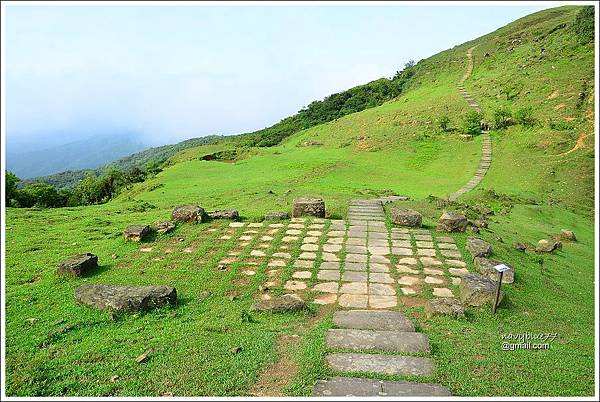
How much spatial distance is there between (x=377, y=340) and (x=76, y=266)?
21.2ft

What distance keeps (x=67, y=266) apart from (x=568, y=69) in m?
40.7

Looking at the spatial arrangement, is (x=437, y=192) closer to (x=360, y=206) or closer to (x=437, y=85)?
(x=360, y=206)

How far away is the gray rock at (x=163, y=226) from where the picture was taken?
504 inches

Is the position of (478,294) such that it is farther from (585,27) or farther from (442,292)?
(585,27)

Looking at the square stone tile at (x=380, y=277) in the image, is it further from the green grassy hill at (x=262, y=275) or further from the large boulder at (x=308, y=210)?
the large boulder at (x=308, y=210)

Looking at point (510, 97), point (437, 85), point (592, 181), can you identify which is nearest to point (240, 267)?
point (592, 181)

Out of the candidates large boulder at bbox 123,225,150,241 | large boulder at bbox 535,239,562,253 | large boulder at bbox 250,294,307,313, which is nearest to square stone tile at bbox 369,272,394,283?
large boulder at bbox 250,294,307,313

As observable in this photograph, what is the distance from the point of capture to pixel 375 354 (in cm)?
637

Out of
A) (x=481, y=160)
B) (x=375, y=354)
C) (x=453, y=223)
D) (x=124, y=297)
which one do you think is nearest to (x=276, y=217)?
(x=453, y=223)

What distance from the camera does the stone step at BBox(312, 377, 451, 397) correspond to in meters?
5.40

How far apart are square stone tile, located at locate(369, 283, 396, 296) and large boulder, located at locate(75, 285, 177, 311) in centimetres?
381

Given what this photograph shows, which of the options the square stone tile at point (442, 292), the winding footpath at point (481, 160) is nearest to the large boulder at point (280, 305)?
the square stone tile at point (442, 292)

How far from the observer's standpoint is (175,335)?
273 inches

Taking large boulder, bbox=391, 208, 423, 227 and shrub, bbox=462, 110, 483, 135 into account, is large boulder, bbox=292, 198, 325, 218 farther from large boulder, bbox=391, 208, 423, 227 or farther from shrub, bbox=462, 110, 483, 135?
shrub, bbox=462, 110, 483, 135
